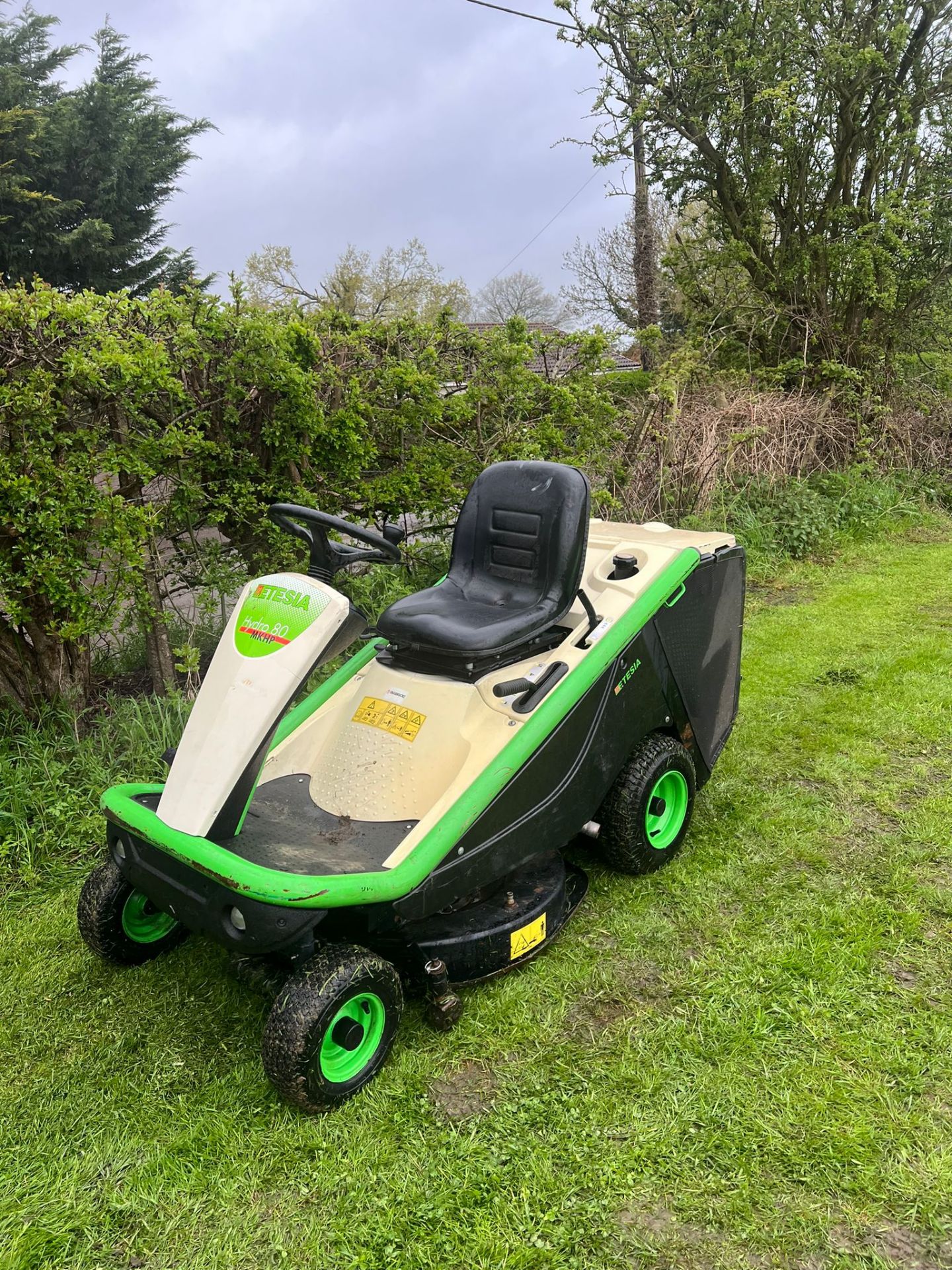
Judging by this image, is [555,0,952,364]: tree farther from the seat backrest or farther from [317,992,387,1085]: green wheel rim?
[317,992,387,1085]: green wheel rim

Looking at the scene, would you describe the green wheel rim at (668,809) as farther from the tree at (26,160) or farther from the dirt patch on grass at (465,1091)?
the tree at (26,160)

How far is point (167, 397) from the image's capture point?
3541 mm

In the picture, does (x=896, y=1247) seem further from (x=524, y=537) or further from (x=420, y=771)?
(x=524, y=537)

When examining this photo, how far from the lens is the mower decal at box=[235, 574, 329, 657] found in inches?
80.3

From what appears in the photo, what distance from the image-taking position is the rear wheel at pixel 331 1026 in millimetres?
1801

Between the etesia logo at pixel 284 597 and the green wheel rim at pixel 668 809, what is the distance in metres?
1.36

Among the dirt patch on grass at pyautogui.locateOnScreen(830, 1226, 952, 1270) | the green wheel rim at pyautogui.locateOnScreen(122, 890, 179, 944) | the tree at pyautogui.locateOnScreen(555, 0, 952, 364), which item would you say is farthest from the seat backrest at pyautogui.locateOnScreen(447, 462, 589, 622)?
the tree at pyautogui.locateOnScreen(555, 0, 952, 364)

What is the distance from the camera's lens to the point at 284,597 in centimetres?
209

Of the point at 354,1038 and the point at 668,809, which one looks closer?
the point at 354,1038

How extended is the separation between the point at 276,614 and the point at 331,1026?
0.95 m

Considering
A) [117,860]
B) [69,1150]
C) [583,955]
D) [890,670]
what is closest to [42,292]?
[117,860]

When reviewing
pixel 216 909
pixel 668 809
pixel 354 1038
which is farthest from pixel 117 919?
pixel 668 809

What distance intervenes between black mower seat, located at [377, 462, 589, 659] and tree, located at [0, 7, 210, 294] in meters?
15.8

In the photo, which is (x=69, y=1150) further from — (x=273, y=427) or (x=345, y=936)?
(x=273, y=427)
